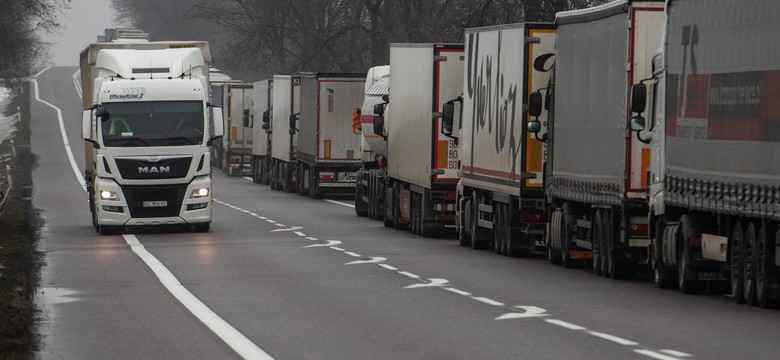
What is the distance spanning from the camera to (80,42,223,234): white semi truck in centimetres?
3216

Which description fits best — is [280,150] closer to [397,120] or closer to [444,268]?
[397,120]

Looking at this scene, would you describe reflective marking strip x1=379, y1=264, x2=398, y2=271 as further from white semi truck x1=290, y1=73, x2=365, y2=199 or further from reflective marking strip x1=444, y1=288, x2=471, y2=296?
white semi truck x1=290, y1=73, x2=365, y2=199

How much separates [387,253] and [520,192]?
2244 mm

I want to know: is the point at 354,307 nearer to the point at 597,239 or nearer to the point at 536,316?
the point at 536,316

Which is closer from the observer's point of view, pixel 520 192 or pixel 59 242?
pixel 520 192

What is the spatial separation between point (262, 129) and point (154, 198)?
30.8m

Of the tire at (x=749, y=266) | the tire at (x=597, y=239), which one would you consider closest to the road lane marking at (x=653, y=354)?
the tire at (x=749, y=266)

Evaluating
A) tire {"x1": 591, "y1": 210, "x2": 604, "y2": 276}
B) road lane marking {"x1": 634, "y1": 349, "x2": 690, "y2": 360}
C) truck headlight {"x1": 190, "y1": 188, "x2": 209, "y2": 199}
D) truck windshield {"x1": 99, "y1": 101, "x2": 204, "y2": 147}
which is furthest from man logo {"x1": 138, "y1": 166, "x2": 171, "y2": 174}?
road lane marking {"x1": 634, "y1": 349, "x2": 690, "y2": 360}

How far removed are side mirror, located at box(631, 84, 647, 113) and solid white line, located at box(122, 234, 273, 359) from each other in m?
5.50

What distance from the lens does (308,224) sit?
36750 millimetres

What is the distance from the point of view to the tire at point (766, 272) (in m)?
16.9

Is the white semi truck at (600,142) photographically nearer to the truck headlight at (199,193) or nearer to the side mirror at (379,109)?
the truck headlight at (199,193)

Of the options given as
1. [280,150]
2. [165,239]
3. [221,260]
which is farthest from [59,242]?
[280,150]

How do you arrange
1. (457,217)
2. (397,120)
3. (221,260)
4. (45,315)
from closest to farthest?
(45,315) → (221,260) → (457,217) → (397,120)
